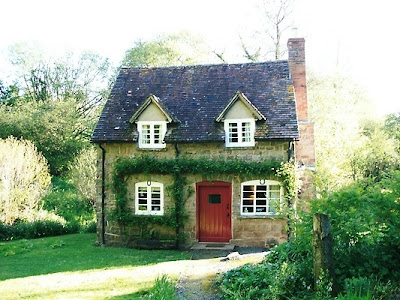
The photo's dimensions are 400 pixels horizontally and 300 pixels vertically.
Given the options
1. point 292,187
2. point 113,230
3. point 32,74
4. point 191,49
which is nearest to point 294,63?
point 292,187

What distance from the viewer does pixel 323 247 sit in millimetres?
7777

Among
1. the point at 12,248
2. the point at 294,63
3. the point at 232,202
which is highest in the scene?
the point at 294,63

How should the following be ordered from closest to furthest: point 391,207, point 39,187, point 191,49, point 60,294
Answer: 1. point 391,207
2. point 60,294
3. point 39,187
4. point 191,49

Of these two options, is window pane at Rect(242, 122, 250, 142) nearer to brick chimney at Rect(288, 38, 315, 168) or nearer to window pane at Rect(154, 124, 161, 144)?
brick chimney at Rect(288, 38, 315, 168)

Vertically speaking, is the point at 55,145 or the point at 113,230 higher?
the point at 55,145

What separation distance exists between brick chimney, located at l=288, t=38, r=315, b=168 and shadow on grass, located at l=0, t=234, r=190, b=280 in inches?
289

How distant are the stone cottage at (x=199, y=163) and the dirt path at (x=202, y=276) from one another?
3086 mm

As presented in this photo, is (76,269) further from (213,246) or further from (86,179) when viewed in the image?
(86,179)

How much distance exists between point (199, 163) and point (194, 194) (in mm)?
1411

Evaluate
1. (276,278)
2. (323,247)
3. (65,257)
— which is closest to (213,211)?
(65,257)

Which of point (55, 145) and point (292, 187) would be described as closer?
point (292, 187)

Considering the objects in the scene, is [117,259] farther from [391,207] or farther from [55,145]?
[55,145]

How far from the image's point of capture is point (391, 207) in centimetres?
836

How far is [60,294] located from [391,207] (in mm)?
8162
